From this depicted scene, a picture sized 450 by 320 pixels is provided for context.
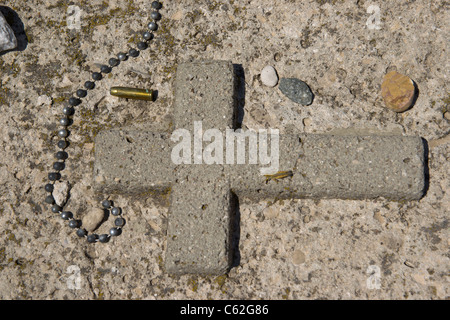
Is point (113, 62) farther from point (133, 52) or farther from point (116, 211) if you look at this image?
point (116, 211)

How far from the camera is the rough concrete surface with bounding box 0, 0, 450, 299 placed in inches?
102

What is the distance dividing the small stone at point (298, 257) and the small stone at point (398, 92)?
1.30 meters

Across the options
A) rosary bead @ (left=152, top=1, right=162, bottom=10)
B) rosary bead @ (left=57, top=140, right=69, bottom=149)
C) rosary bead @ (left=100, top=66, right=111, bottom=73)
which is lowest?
→ rosary bead @ (left=57, top=140, right=69, bottom=149)

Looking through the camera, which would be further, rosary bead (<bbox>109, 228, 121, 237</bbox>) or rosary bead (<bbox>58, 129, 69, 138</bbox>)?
rosary bead (<bbox>58, 129, 69, 138</bbox>)

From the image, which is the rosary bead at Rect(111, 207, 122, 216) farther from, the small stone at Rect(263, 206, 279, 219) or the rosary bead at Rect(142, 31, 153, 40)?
the rosary bead at Rect(142, 31, 153, 40)

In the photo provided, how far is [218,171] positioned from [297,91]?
35.2 inches

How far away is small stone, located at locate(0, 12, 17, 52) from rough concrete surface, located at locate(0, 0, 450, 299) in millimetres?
90

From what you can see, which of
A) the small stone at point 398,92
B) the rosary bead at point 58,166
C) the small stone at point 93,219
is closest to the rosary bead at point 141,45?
the rosary bead at point 58,166

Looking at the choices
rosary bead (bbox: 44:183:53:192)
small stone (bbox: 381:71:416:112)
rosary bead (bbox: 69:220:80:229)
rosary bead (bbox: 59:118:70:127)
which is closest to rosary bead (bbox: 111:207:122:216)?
rosary bead (bbox: 69:220:80:229)

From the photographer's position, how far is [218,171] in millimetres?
2543

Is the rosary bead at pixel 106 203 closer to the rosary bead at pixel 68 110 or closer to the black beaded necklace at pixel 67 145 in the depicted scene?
the black beaded necklace at pixel 67 145

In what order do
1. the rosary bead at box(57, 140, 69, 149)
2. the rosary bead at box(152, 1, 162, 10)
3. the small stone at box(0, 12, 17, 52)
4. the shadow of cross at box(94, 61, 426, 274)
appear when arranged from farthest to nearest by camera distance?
the rosary bead at box(152, 1, 162, 10) → the small stone at box(0, 12, 17, 52) → the rosary bead at box(57, 140, 69, 149) → the shadow of cross at box(94, 61, 426, 274)

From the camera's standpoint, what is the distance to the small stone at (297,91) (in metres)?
2.81

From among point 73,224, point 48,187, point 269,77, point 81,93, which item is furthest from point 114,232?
point 269,77
